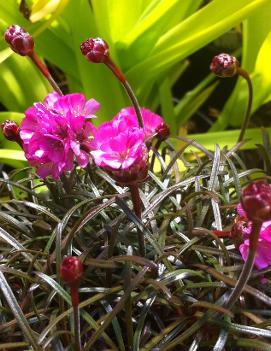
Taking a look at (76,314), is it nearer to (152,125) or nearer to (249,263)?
(249,263)

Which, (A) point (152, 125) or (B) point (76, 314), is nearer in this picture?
(B) point (76, 314)

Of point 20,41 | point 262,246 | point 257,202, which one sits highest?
point 20,41

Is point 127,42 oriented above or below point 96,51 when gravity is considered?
below

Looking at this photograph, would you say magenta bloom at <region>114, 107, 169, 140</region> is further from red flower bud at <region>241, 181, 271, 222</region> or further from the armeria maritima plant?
red flower bud at <region>241, 181, 271, 222</region>

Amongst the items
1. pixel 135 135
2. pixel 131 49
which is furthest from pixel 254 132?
Result: pixel 135 135

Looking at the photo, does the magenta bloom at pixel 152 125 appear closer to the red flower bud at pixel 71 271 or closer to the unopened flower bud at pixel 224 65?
the unopened flower bud at pixel 224 65

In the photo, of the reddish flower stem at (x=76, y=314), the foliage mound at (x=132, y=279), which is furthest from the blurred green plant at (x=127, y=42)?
the reddish flower stem at (x=76, y=314)

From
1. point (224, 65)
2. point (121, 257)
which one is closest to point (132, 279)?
point (121, 257)
